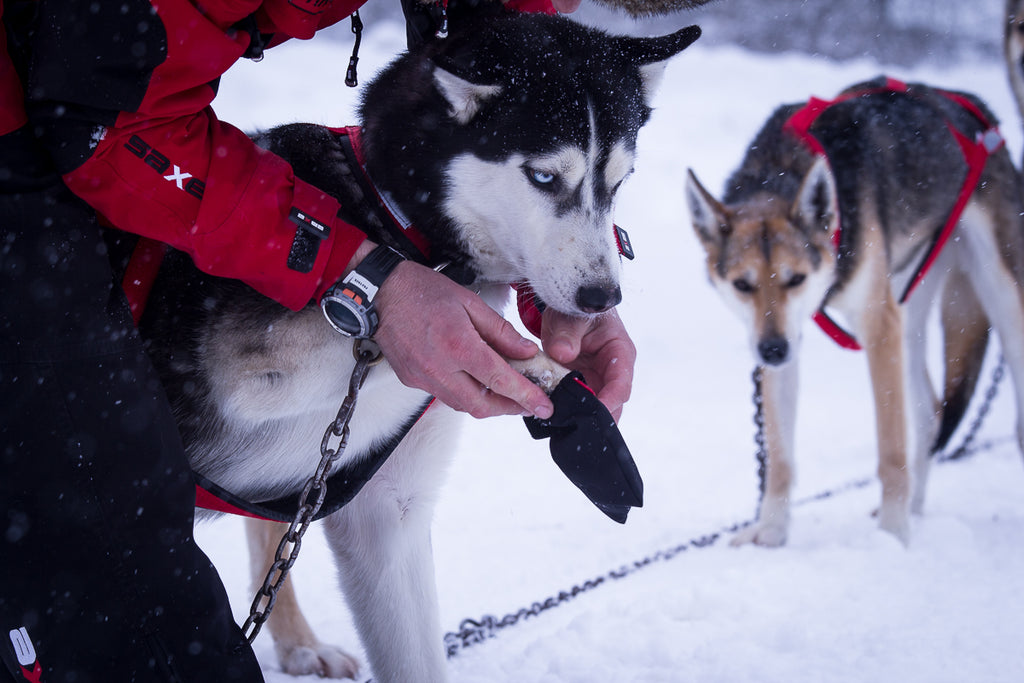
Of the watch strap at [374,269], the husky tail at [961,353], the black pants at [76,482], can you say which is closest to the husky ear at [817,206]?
the husky tail at [961,353]

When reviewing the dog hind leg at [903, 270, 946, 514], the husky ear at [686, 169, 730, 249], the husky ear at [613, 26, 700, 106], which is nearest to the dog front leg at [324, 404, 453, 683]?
the husky ear at [613, 26, 700, 106]

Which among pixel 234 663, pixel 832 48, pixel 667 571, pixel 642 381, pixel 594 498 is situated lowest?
pixel 832 48

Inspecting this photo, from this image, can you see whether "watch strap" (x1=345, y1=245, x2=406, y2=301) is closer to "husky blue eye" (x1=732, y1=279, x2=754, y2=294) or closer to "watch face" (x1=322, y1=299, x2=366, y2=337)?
"watch face" (x1=322, y1=299, x2=366, y2=337)

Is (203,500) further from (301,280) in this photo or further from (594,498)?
(594,498)

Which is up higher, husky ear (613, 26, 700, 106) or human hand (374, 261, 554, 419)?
husky ear (613, 26, 700, 106)

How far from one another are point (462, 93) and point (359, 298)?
0.36m

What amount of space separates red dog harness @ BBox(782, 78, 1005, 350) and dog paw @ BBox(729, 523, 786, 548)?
2.78ft

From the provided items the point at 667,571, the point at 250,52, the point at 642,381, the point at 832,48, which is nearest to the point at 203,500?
the point at 250,52

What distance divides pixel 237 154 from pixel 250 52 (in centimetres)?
18

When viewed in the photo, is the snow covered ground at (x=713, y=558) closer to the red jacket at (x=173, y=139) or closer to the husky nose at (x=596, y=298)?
the husky nose at (x=596, y=298)

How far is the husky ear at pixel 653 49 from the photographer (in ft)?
4.30

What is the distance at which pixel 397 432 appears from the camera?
1342 millimetres

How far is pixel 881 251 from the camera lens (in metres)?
3.16

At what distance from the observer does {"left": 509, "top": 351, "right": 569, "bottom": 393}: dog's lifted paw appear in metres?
1.08
